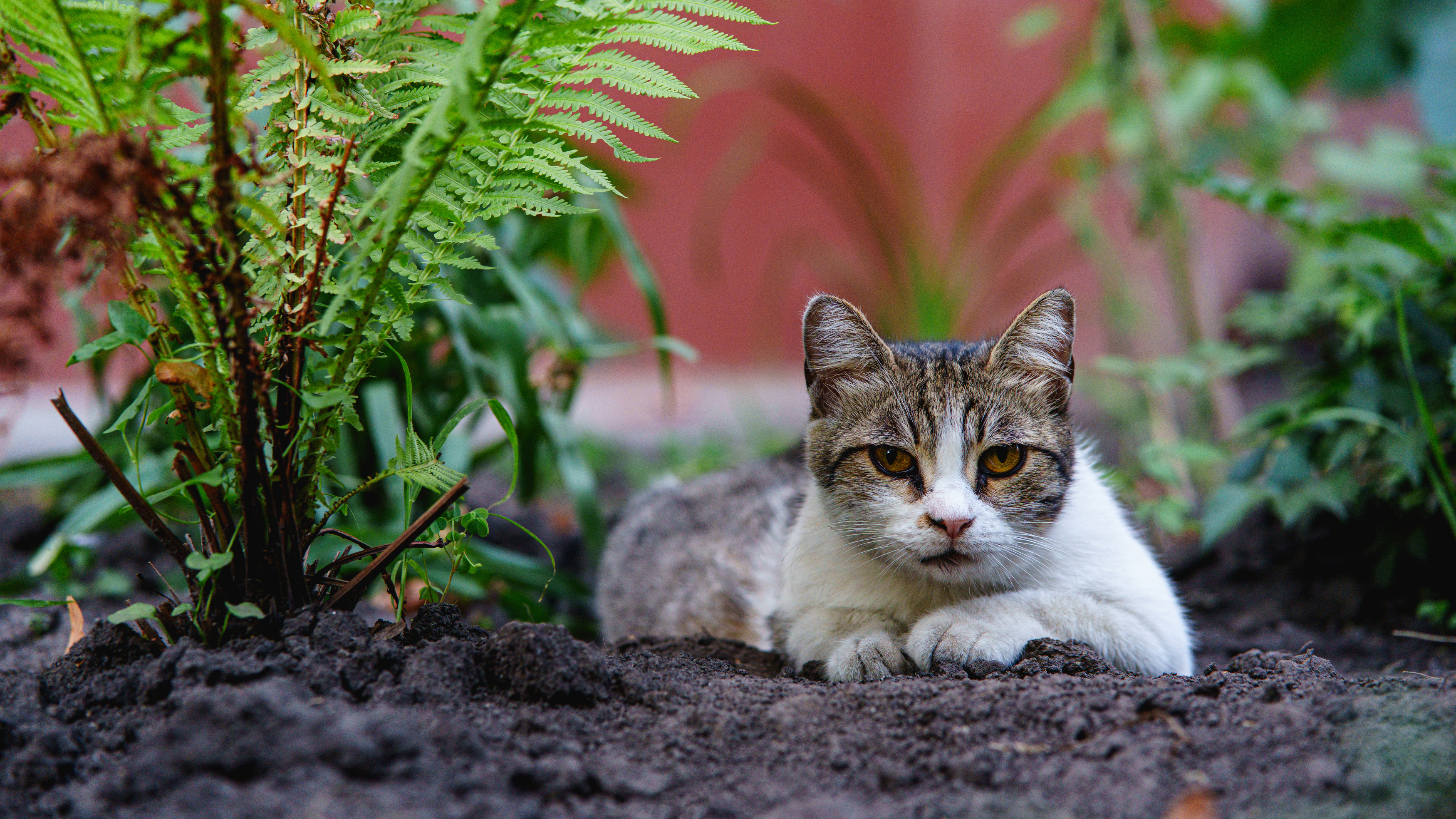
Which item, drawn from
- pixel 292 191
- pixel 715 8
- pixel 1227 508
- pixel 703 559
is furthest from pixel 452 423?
pixel 1227 508

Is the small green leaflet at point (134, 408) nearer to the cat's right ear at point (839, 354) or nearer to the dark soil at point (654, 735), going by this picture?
the dark soil at point (654, 735)

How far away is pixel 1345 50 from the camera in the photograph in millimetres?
4086

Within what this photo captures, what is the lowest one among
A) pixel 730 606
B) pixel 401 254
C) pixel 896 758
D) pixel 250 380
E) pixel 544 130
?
pixel 730 606

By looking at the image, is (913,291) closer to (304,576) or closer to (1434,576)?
(1434,576)

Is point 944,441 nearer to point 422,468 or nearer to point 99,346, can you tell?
point 422,468

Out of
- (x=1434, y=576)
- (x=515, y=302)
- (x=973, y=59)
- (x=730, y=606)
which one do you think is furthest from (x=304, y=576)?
(x=973, y=59)

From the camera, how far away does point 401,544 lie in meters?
1.59

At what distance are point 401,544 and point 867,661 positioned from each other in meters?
0.92

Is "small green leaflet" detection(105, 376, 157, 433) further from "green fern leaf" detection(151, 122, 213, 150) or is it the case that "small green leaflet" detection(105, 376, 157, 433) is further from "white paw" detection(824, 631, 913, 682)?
"white paw" detection(824, 631, 913, 682)

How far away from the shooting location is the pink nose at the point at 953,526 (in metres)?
1.85

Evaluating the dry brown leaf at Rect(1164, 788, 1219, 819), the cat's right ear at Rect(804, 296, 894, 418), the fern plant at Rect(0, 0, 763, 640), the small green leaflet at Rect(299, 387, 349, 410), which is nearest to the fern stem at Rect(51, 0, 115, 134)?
the fern plant at Rect(0, 0, 763, 640)

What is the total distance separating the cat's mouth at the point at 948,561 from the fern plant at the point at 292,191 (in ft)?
2.98

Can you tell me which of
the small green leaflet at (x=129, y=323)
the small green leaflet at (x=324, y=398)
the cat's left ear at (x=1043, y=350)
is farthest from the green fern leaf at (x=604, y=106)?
the cat's left ear at (x=1043, y=350)

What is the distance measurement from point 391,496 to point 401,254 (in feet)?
4.99
